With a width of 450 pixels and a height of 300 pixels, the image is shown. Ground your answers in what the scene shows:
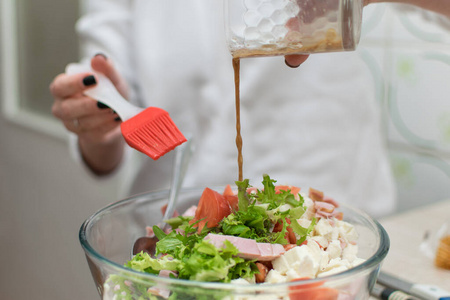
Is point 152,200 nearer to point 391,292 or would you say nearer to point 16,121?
point 391,292

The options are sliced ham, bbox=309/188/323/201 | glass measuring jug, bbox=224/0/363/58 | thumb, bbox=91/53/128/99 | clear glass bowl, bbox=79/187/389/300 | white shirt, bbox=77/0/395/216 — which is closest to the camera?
clear glass bowl, bbox=79/187/389/300

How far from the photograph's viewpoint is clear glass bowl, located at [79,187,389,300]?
0.49 metres

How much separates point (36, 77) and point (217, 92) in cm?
212

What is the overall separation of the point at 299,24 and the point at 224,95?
83 cm

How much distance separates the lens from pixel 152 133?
74cm

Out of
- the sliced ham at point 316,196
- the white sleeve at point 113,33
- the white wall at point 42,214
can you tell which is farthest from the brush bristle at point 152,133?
the white wall at point 42,214

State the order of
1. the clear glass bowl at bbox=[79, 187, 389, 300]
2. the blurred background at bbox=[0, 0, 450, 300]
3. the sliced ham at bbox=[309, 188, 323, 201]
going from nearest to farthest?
the clear glass bowl at bbox=[79, 187, 389, 300]
the sliced ham at bbox=[309, 188, 323, 201]
the blurred background at bbox=[0, 0, 450, 300]

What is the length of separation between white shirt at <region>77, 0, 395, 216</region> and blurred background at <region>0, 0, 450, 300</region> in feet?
1.54

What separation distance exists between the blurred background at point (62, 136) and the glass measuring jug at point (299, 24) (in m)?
1.37

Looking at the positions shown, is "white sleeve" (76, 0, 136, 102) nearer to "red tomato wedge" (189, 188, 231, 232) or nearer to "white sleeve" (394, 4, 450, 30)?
"white sleeve" (394, 4, 450, 30)

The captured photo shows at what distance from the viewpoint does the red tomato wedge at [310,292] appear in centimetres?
49

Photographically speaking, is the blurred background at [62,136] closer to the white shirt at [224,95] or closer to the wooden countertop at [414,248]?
the white shirt at [224,95]

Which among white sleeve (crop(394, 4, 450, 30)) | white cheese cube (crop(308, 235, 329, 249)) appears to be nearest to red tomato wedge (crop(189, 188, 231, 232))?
white cheese cube (crop(308, 235, 329, 249))

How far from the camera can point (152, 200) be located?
808 mm
